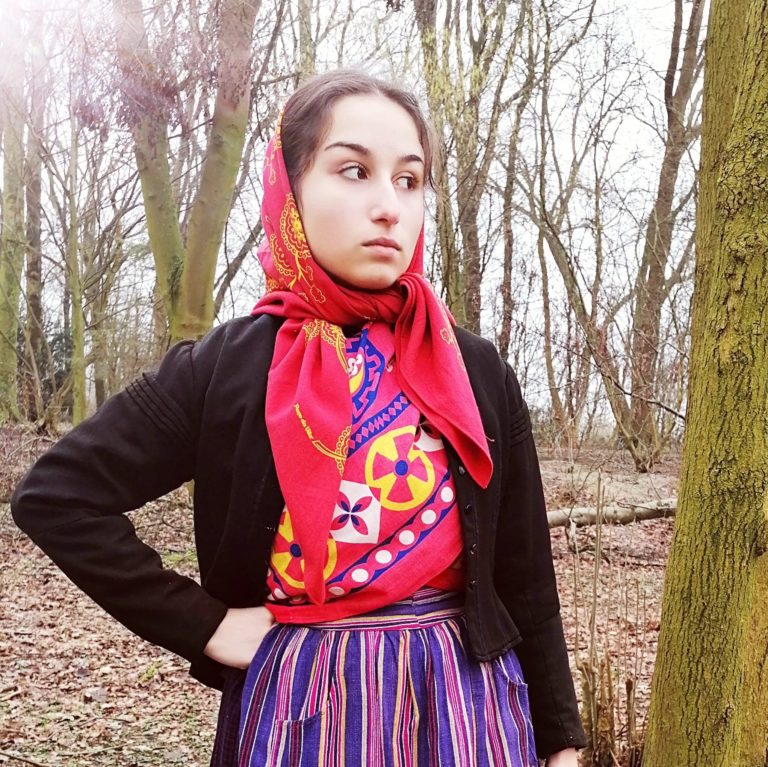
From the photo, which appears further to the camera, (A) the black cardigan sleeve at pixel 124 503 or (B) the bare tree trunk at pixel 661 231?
(B) the bare tree trunk at pixel 661 231

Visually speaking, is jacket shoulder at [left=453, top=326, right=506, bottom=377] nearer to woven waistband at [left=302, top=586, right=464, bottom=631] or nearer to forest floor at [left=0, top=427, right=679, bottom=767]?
woven waistband at [left=302, top=586, right=464, bottom=631]

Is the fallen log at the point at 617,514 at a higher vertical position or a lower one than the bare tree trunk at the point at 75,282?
lower

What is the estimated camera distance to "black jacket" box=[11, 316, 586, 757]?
1272 mm

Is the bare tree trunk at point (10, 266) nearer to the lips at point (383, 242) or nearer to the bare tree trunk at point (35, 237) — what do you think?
the bare tree trunk at point (35, 237)

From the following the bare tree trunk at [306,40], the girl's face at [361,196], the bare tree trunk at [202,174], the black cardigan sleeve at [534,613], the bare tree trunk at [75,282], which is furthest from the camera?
the bare tree trunk at [75,282]

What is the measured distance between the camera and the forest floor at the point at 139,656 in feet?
11.0

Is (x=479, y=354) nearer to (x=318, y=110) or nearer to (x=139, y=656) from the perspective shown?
(x=318, y=110)

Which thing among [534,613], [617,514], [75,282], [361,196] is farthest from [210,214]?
[534,613]

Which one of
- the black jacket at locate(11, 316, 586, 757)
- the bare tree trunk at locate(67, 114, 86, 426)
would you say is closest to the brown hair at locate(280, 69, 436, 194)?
the black jacket at locate(11, 316, 586, 757)

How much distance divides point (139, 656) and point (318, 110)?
4.00 metres

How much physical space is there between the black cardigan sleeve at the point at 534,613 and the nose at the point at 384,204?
0.49 metres

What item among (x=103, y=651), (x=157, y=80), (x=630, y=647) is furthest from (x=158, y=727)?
(x=157, y=80)

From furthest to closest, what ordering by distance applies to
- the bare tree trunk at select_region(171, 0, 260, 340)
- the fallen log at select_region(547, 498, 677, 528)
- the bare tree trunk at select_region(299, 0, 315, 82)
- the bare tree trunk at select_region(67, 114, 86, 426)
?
the bare tree trunk at select_region(67, 114, 86, 426)
the bare tree trunk at select_region(299, 0, 315, 82)
the bare tree trunk at select_region(171, 0, 260, 340)
the fallen log at select_region(547, 498, 677, 528)

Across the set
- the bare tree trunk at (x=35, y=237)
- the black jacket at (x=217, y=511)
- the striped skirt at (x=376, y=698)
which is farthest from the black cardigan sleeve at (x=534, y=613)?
the bare tree trunk at (x=35, y=237)
